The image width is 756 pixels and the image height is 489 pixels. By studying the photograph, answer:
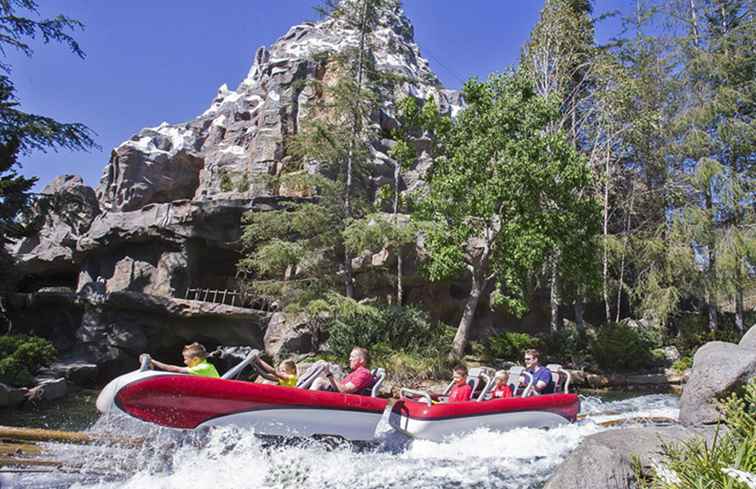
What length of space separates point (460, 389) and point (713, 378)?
3.69 m

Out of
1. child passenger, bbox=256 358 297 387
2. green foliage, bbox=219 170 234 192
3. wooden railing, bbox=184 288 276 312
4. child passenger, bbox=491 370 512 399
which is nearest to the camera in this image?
child passenger, bbox=256 358 297 387

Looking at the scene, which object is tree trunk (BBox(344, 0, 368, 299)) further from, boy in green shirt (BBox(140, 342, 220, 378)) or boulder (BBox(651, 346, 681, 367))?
boulder (BBox(651, 346, 681, 367))

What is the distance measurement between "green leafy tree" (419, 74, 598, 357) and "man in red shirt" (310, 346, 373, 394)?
7.98 meters

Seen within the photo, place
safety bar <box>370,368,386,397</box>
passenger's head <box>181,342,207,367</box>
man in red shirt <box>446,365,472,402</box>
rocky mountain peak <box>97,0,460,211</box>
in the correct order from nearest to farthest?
passenger's head <box>181,342,207,367</box>, safety bar <box>370,368,386,397</box>, man in red shirt <box>446,365,472,402</box>, rocky mountain peak <box>97,0,460,211</box>

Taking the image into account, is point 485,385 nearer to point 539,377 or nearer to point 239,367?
point 539,377

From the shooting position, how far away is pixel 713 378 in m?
6.12

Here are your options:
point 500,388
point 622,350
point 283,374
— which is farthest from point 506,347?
point 283,374

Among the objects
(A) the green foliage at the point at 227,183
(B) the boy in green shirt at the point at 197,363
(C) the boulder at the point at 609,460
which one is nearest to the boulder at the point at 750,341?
(C) the boulder at the point at 609,460

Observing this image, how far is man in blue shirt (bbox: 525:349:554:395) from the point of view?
8.95 m

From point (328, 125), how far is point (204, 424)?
12.9 m

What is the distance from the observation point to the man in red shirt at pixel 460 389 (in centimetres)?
856

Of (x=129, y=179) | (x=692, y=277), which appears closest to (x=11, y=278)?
(x=129, y=179)

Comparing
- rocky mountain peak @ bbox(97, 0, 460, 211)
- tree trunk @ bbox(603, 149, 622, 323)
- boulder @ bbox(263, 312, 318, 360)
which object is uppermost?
rocky mountain peak @ bbox(97, 0, 460, 211)

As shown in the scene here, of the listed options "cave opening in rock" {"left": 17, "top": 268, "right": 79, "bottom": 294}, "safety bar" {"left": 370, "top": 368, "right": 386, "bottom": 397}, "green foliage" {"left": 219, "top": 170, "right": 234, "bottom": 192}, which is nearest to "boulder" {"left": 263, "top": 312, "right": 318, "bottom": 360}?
"green foliage" {"left": 219, "top": 170, "right": 234, "bottom": 192}
